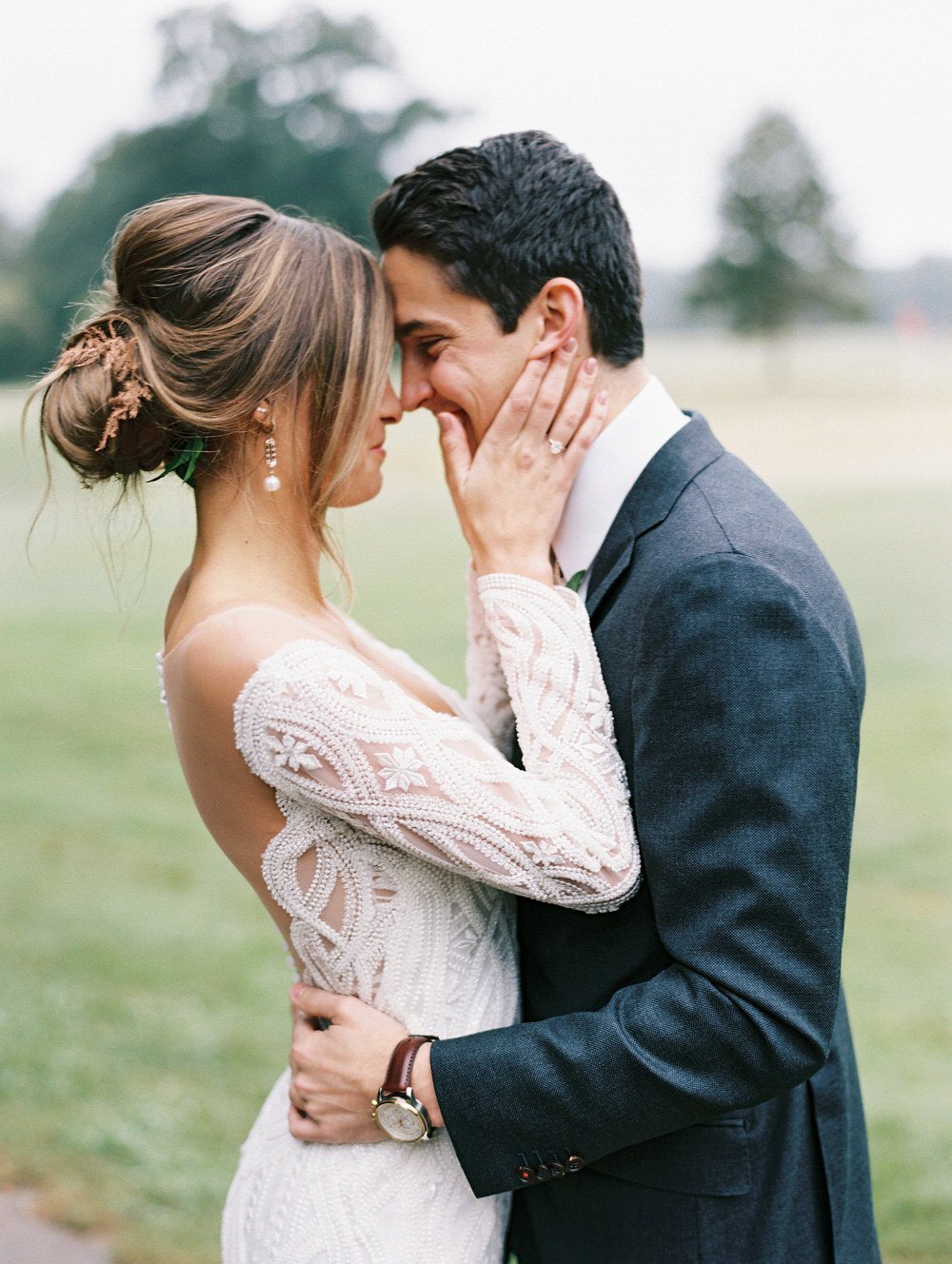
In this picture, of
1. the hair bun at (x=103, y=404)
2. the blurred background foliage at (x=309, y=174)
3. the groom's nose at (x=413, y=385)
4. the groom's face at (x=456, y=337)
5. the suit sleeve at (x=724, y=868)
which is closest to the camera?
the suit sleeve at (x=724, y=868)

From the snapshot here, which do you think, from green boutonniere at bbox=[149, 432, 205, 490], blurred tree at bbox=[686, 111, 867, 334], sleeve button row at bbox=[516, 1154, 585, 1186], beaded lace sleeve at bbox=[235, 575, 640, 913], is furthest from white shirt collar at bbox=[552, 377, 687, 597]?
blurred tree at bbox=[686, 111, 867, 334]

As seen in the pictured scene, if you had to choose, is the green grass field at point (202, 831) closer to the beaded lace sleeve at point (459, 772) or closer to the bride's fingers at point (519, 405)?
the beaded lace sleeve at point (459, 772)

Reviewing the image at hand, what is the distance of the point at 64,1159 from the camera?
12.9 ft

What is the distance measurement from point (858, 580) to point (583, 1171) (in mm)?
8608

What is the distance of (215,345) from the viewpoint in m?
1.76

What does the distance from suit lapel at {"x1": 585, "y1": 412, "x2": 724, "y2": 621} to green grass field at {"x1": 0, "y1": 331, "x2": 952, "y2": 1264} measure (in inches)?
27.0

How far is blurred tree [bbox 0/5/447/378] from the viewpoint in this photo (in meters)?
7.35

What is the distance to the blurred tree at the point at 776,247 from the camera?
8.80 metres

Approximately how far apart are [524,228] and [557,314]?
141mm

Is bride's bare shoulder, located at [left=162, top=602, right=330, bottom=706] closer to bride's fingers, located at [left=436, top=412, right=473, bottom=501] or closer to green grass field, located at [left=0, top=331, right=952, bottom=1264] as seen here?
green grass field, located at [left=0, top=331, right=952, bottom=1264]

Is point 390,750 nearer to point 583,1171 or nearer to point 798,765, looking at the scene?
point 798,765

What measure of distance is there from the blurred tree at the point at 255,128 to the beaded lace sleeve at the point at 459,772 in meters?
6.14

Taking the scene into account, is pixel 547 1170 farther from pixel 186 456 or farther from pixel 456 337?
pixel 456 337

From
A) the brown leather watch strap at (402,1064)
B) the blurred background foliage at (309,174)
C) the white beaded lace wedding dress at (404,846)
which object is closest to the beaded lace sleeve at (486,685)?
the white beaded lace wedding dress at (404,846)
